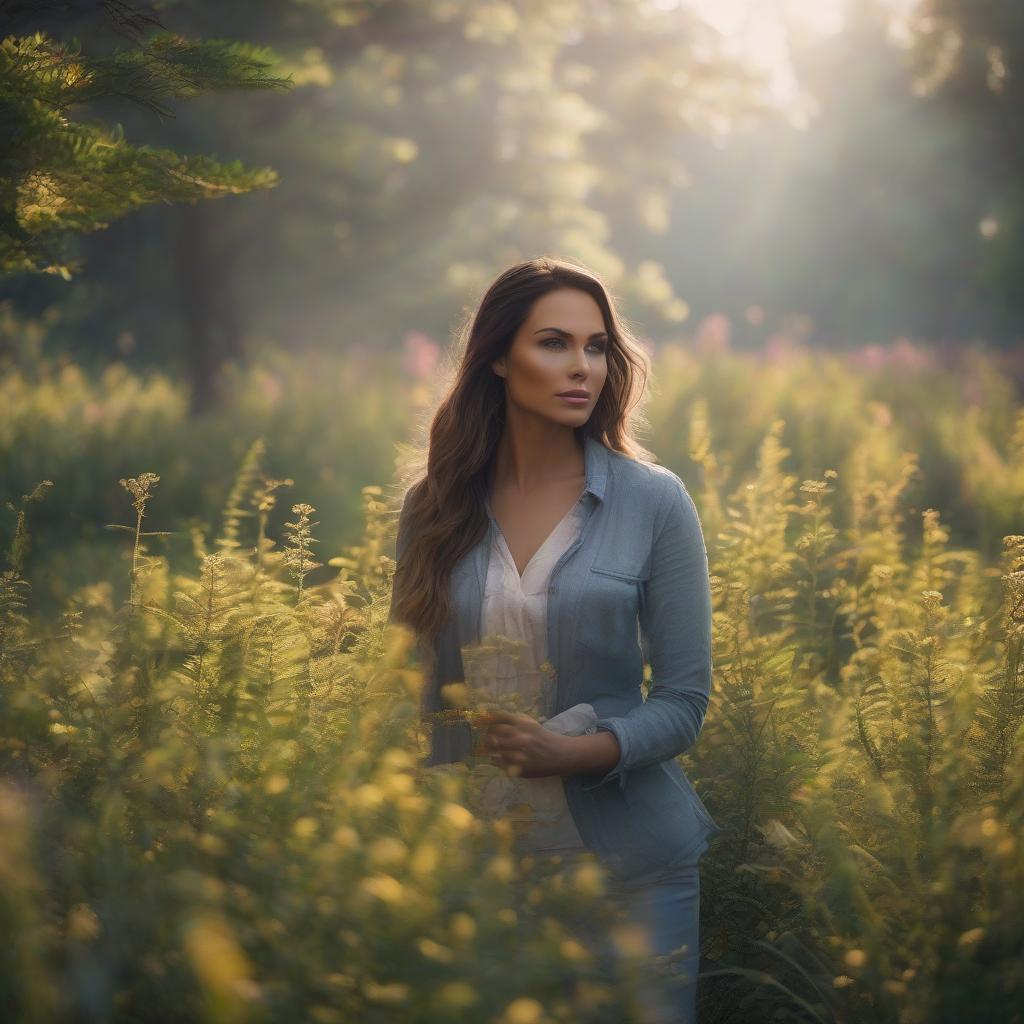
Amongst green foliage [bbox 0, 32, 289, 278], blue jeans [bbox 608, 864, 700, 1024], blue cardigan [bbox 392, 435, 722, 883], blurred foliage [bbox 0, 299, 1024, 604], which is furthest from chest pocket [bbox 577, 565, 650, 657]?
blurred foliage [bbox 0, 299, 1024, 604]

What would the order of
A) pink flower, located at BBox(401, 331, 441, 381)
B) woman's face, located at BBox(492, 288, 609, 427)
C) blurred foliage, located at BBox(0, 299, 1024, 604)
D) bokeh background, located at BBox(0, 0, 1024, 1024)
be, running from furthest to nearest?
1. pink flower, located at BBox(401, 331, 441, 381)
2. blurred foliage, located at BBox(0, 299, 1024, 604)
3. woman's face, located at BBox(492, 288, 609, 427)
4. bokeh background, located at BBox(0, 0, 1024, 1024)

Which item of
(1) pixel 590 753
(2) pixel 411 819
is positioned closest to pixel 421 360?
(1) pixel 590 753

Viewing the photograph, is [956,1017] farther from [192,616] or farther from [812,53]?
[812,53]

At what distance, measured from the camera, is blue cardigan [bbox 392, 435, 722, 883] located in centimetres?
301

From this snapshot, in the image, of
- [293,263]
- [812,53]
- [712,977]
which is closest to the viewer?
[712,977]

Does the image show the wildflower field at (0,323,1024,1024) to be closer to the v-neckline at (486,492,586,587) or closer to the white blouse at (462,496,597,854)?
the white blouse at (462,496,597,854)

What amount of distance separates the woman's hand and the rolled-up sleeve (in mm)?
191

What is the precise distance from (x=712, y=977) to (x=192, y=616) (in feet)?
6.15

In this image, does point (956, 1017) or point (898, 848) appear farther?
point (898, 848)

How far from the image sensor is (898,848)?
2.72 metres

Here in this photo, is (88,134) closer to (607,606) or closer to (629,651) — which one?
(607,606)

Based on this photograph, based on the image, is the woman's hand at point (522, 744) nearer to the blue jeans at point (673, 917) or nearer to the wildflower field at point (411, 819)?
the wildflower field at point (411, 819)

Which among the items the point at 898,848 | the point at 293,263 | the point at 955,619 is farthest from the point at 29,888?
the point at 293,263

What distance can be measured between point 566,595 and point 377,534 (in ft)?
5.96
